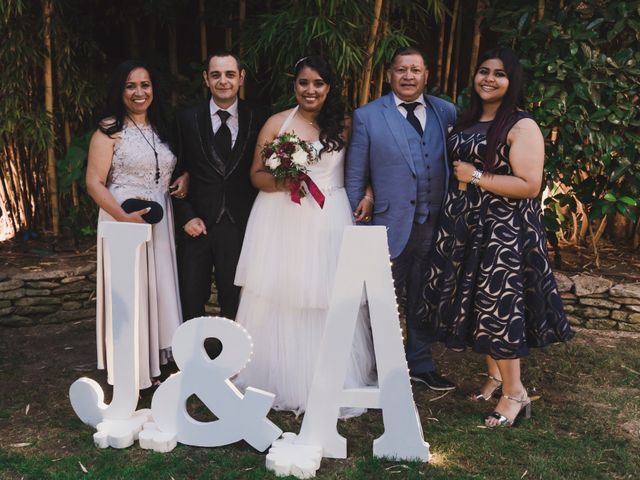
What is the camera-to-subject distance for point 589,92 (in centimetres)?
405

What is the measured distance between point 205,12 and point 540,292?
11.0 ft

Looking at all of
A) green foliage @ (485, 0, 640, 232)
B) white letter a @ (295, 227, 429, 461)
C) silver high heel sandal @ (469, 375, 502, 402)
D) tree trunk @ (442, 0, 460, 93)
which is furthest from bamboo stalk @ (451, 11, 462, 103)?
white letter a @ (295, 227, 429, 461)

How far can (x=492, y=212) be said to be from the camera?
2777 mm

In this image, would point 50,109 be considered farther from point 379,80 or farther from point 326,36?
point 379,80

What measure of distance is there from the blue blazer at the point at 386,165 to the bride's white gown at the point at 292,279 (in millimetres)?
77

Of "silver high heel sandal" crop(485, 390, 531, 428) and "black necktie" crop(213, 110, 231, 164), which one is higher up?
"black necktie" crop(213, 110, 231, 164)

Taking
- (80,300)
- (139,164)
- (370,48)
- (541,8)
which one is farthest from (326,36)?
(80,300)

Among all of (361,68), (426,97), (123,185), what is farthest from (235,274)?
(361,68)

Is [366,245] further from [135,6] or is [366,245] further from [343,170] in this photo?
[135,6]

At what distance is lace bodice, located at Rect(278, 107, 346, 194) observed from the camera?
2.99 meters

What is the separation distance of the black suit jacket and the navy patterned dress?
0.96m

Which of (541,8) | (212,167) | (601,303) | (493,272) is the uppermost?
(541,8)

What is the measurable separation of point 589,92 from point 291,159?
2277 millimetres

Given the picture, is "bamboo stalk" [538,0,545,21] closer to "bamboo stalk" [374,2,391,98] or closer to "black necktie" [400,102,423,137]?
"bamboo stalk" [374,2,391,98]
